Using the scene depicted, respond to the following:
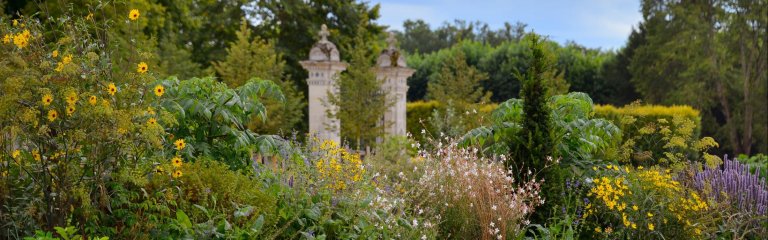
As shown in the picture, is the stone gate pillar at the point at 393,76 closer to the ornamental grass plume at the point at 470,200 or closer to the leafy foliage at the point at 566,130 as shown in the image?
the leafy foliage at the point at 566,130

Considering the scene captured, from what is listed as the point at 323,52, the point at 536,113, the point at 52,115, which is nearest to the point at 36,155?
the point at 52,115

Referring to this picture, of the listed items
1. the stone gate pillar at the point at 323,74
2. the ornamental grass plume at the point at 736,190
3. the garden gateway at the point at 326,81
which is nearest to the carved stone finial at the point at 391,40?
the garden gateway at the point at 326,81

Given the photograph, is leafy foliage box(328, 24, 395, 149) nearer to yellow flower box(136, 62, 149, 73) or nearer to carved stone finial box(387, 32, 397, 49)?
carved stone finial box(387, 32, 397, 49)

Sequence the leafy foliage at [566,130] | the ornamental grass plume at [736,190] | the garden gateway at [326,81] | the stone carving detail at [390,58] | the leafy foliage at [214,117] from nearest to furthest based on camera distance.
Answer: the leafy foliage at [214,117] < the leafy foliage at [566,130] < the ornamental grass plume at [736,190] < the garden gateway at [326,81] < the stone carving detail at [390,58]

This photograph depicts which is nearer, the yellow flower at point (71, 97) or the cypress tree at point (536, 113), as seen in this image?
the yellow flower at point (71, 97)

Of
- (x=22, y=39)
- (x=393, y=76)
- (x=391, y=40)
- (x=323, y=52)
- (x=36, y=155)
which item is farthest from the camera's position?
(x=393, y=76)

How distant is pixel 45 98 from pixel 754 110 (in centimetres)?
2334

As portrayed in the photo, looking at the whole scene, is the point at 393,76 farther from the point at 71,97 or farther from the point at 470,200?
the point at 71,97

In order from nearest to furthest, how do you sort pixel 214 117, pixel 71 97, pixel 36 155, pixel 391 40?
pixel 71 97, pixel 36 155, pixel 214 117, pixel 391 40

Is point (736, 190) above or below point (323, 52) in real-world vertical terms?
below

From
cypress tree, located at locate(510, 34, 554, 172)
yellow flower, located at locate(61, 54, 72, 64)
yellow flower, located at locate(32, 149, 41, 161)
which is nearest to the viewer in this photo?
yellow flower, located at locate(61, 54, 72, 64)

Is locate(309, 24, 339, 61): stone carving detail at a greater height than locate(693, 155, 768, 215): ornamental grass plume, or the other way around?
locate(309, 24, 339, 61): stone carving detail

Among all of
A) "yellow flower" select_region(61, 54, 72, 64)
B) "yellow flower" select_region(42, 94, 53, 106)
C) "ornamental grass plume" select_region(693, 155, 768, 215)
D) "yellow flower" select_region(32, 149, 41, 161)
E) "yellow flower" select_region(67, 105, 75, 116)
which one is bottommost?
"ornamental grass plume" select_region(693, 155, 768, 215)

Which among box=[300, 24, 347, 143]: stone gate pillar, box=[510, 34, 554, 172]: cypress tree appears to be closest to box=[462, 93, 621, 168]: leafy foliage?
box=[510, 34, 554, 172]: cypress tree
